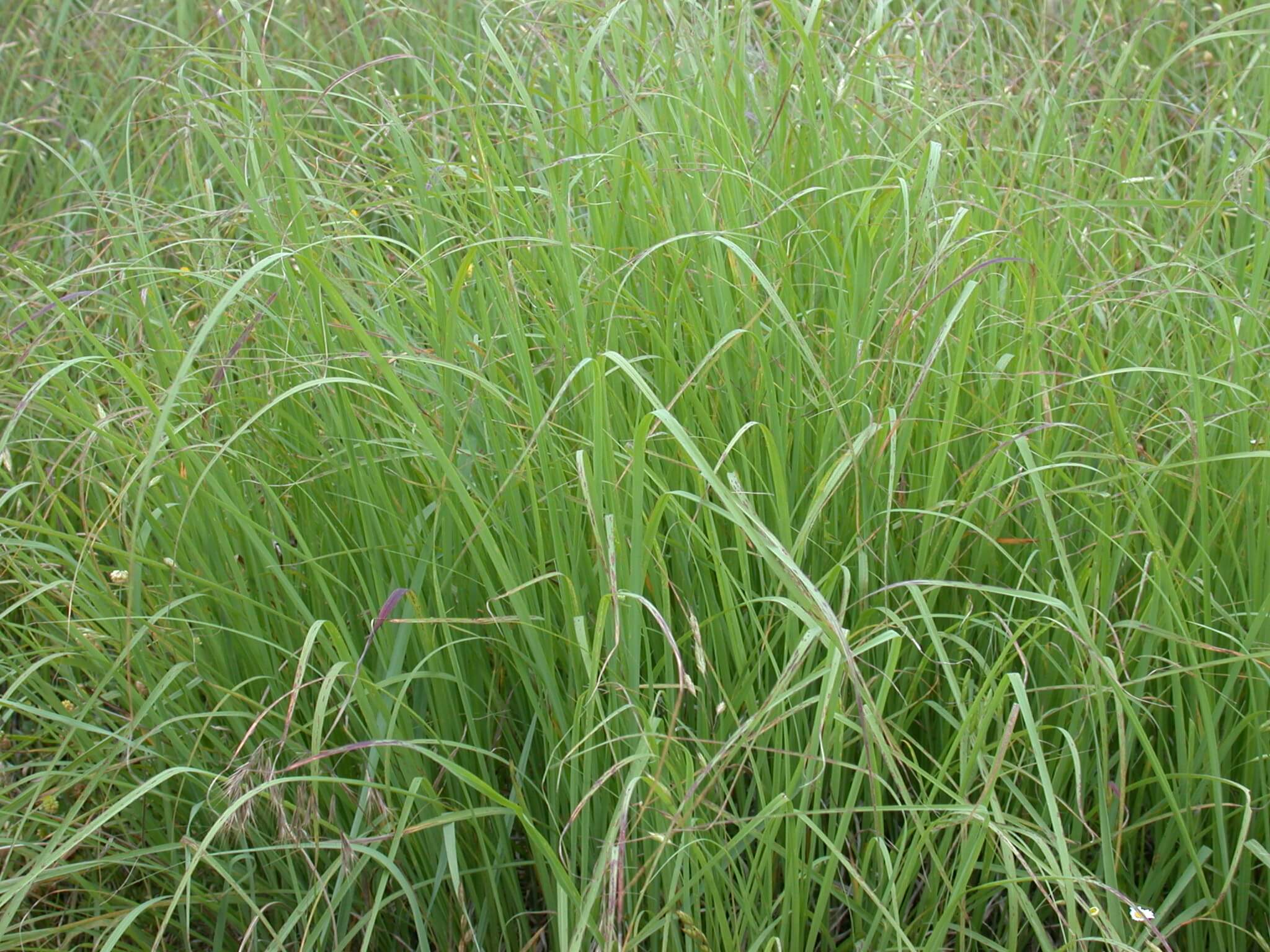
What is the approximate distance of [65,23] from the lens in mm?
3379

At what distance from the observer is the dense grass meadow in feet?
4.38

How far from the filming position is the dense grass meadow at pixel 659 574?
4.38 feet

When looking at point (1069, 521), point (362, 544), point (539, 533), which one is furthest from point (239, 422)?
point (1069, 521)

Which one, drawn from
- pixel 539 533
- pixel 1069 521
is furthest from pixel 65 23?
pixel 1069 521

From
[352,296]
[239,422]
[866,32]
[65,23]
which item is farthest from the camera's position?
[65,23]

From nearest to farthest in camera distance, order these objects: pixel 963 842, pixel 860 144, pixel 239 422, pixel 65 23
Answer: pixel 963 842
pixel 239 422
pixel 860 144
pixel 65 23

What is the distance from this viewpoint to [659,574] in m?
1.46

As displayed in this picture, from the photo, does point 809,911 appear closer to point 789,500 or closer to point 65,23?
point 789,500

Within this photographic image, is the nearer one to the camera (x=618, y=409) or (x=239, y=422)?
(x=618, y=409)

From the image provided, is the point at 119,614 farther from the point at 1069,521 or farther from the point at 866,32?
the point at 866,32

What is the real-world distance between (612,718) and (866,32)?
130cm

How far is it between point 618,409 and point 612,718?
1.25 feet

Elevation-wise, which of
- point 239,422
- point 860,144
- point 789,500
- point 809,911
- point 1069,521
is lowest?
point 809,911

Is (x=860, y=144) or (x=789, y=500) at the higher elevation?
(x=860, y=144)
